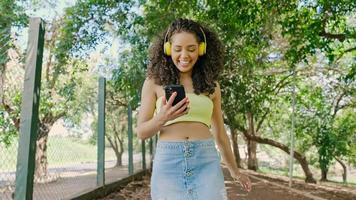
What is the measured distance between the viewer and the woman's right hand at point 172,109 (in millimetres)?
2184

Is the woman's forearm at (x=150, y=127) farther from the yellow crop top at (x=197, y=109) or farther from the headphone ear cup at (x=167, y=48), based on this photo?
the headphone ear cup at (x=167, y=48)

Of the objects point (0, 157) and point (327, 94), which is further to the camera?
point (327, 94)

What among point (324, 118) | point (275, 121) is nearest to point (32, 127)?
point (324, 118)

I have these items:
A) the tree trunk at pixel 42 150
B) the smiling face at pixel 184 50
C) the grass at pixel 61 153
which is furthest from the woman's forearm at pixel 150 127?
the tree trunk at pixel 42 150

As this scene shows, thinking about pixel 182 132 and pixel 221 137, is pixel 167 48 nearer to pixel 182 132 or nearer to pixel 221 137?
pixel 182 132

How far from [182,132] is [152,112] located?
195 millimetres

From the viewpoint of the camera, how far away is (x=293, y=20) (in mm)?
8203

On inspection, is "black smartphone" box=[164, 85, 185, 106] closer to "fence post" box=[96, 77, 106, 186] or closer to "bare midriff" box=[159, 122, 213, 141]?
"bare midriff" box=[159, 122, 213, 141]

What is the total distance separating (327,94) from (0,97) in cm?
1914

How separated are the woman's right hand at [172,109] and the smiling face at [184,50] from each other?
1.14 ft

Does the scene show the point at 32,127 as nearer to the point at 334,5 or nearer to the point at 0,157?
the point at 0,157

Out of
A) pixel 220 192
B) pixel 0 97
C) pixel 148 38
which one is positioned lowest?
pixel 220 192

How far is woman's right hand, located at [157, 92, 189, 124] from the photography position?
2.18 metres

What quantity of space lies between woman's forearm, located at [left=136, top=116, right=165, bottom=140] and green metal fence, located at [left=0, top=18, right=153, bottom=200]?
6.86 feet
